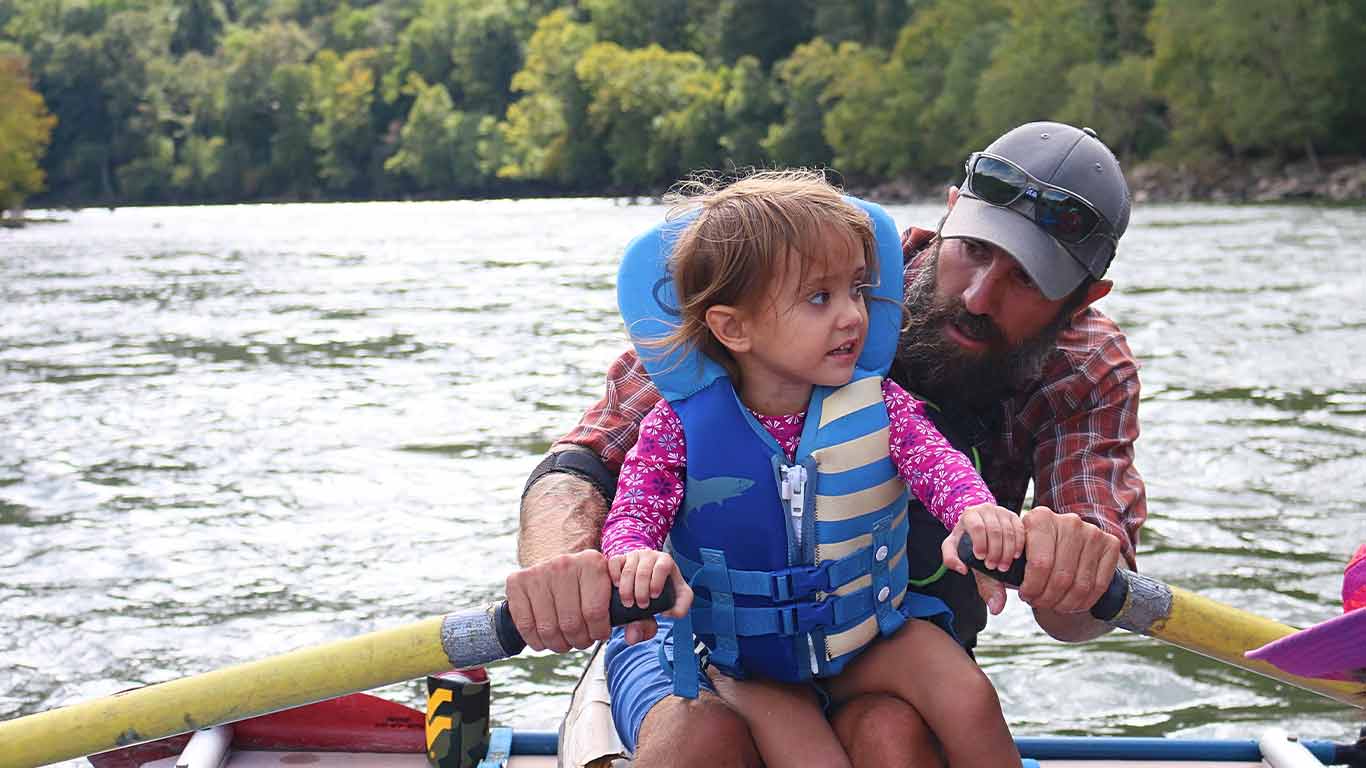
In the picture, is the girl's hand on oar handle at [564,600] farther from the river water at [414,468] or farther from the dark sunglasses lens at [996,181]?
the river water at [414,468]

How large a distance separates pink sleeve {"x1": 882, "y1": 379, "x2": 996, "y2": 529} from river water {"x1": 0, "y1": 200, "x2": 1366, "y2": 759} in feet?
9.49

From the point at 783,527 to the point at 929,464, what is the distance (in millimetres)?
249

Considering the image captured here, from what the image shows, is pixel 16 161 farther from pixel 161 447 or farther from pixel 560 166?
pixel 161 447

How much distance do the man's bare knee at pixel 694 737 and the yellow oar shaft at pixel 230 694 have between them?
0.33 m

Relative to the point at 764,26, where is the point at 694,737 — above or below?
below

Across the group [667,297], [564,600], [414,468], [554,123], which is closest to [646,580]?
[564,600]

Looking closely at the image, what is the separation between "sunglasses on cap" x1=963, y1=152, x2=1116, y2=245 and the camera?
115 inches

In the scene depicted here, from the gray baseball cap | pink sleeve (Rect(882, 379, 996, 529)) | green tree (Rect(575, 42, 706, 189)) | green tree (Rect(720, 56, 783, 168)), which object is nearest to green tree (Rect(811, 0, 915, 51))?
green tree (Rect(720, 56, 783, 168))

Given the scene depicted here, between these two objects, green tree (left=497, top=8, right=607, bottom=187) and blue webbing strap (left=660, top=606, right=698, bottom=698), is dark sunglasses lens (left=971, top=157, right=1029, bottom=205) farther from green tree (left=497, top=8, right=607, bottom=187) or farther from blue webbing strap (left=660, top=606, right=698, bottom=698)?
green tree (left=497, top=8, right=607, bottom=187)

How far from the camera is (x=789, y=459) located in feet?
8.19

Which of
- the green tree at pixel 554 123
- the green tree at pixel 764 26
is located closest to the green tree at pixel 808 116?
the green tree at pixel 764 26

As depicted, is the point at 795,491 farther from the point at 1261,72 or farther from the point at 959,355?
the point at 1261,72

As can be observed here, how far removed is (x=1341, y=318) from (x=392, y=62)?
87846 mm

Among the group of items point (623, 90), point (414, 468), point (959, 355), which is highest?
point (959, 355)
